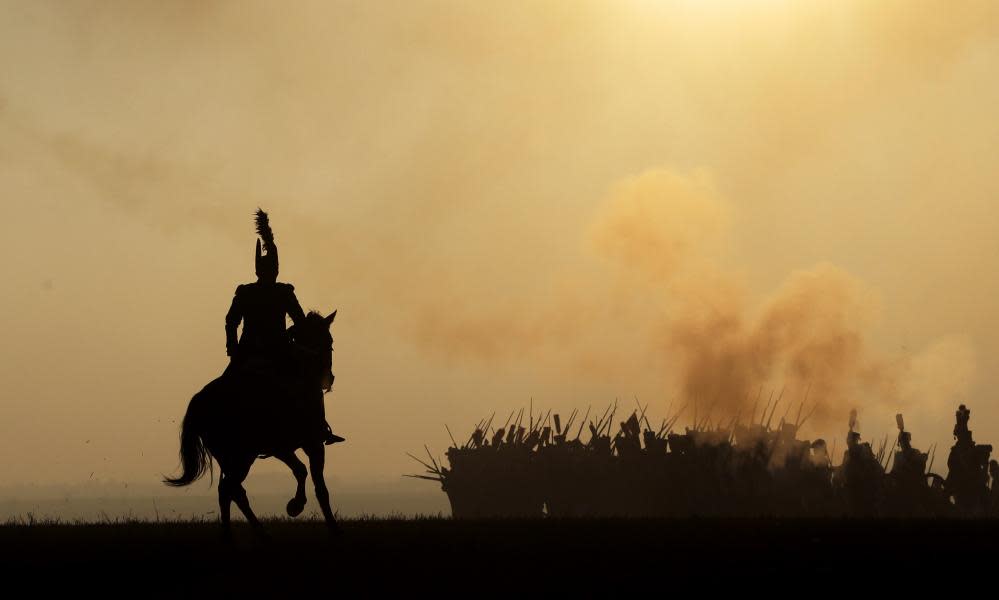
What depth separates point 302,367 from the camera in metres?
16.0

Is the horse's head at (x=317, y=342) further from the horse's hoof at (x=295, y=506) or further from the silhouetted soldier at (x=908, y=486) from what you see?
the silhouetted soldier at (x=908, y=486)

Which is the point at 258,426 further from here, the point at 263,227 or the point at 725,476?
the point at 725,476


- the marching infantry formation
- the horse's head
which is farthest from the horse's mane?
the marching infantry formation

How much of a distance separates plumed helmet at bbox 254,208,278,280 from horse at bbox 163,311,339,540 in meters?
0.78

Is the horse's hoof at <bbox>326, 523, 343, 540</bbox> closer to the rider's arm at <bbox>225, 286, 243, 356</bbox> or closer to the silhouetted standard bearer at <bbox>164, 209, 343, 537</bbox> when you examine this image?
the silhouetted standard bearer at <bbox>164, 209, 343, 537</bbox>

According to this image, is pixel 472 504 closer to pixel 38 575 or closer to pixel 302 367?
pixel 302 367

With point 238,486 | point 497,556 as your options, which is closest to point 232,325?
point 238,486

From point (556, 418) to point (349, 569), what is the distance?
23.6 metres

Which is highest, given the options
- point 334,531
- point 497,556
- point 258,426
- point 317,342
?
point 317,342

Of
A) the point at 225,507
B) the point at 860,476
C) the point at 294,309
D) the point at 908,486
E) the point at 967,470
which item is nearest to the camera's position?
the point at 225,507

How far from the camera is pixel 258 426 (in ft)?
50.9

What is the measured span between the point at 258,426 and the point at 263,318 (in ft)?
4.19

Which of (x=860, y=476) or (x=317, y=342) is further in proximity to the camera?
(x=860, y=476)

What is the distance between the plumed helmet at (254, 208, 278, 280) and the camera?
15930 mm
